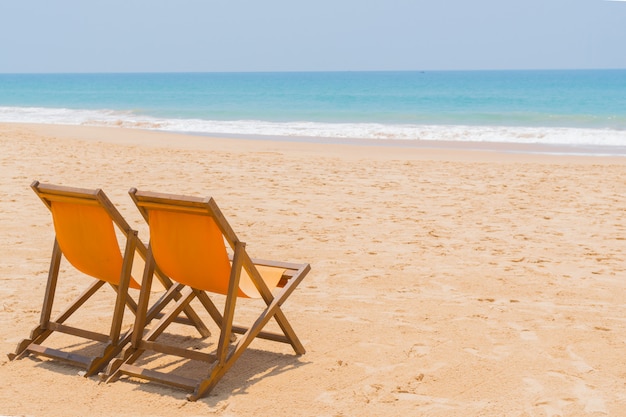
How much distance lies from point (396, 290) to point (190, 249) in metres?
2.32

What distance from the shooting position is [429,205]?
930 cm

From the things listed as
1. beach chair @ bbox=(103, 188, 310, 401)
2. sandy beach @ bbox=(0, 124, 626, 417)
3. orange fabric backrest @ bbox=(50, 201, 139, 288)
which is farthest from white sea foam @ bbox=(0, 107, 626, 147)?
orange fabric backrest @ bbox=(50, 201, 139, 288)

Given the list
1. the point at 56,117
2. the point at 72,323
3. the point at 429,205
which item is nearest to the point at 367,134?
the point at 429,205

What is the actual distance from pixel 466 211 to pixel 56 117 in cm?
2835

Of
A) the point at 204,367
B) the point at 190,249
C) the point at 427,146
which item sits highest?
the point at 190,249

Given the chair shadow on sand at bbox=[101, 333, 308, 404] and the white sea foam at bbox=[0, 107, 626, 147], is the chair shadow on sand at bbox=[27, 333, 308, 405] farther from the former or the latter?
the white sea foam at bbox=[0, 107, 626, 147]

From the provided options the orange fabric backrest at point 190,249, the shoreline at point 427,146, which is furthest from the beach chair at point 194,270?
the shoreline at point 427,146

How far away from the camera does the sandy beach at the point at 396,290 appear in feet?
12.4

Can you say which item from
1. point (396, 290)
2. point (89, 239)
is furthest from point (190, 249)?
point (396, 290)

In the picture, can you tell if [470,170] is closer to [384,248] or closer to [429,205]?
[429,205]

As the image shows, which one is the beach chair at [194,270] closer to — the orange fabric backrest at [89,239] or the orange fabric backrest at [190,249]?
the orange fabric backrest at [190,249]

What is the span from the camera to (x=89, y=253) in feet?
13.3

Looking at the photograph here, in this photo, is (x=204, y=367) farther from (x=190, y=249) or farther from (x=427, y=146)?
(x=427, y=146)

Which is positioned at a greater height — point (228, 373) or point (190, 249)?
point (190, 249)
